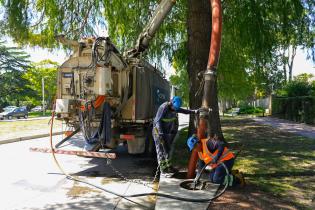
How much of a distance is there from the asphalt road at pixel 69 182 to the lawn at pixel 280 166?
143cm

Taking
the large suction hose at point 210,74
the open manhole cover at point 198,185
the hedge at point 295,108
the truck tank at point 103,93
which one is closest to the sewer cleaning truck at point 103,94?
the truck tank at point 103,93

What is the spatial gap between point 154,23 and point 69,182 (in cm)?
493

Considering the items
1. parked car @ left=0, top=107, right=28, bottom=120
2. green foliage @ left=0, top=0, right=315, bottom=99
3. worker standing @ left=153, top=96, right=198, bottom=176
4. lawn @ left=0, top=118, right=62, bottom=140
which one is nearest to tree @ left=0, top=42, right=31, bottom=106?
→ parked car @ left=0, top=107, right=28, bottom=120

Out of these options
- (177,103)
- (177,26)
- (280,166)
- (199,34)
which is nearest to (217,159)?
(177,103)

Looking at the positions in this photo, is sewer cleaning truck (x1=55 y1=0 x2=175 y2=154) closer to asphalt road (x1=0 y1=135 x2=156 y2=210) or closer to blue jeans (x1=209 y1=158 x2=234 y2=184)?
asphalt road (x1=0 y1=135 x2=156 y2=210)

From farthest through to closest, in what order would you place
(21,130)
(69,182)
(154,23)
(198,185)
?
(21,130), (154,23), (69,182), (198,185)

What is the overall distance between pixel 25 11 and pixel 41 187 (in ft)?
20.2

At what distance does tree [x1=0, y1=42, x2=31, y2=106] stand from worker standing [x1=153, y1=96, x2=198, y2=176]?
57.6 metres

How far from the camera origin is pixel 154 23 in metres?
9.80

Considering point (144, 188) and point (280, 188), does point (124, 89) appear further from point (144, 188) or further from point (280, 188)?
point (280, 188)

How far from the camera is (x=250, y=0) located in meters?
10.2

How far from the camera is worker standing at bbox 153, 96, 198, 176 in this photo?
23.9 ft

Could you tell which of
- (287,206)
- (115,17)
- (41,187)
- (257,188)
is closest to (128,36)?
(115,17)

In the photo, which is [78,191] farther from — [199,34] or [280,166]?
[199,34]
